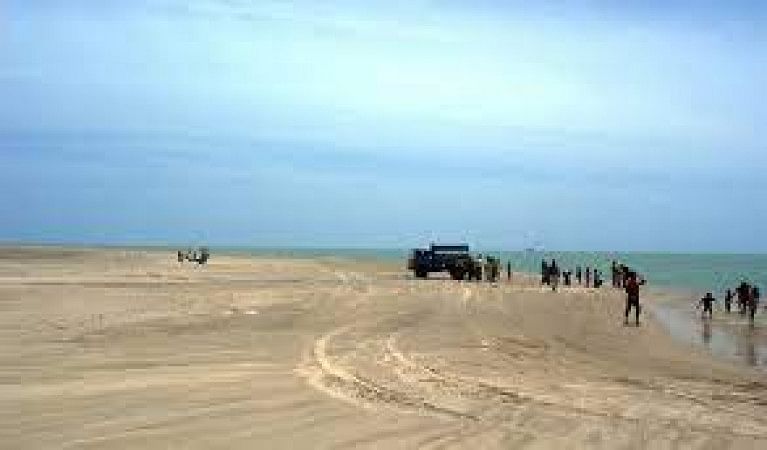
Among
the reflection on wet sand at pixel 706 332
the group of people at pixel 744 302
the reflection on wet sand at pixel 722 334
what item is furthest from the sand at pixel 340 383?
the group of people at pixel 744 302

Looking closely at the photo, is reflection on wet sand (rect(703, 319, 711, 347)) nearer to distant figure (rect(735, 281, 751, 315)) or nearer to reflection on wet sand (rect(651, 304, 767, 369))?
reflection on wet sand (rect(651, 304, 767, 369))

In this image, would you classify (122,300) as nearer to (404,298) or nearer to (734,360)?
(404,298)

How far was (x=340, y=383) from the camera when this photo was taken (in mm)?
14039

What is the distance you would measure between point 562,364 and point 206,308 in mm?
11161

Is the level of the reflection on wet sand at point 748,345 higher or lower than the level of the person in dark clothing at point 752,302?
lower

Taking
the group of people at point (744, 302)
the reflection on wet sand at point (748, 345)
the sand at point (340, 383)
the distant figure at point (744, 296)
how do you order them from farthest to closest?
the distant figure at point (744, 296) < the group of people at point (744, 302) < the reflection on wet sand at point (748, 345) < the sand at point (340, 383)

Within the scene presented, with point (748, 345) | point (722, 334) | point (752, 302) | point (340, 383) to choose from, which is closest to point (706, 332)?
point (722, 334)

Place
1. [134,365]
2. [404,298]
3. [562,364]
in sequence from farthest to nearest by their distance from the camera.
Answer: [404,298]
[562,364]
[134,365]

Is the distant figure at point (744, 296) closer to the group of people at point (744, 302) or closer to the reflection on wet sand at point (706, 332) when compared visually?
the group of people at point (744, 302)

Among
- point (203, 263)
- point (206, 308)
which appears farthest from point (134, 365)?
point (203, 263)

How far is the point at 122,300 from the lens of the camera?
3014cm

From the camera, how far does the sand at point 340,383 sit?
10.6 metres

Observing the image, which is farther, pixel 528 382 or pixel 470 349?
pixel 470 349

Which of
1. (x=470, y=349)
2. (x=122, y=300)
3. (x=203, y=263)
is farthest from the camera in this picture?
(x=203, y=263)
